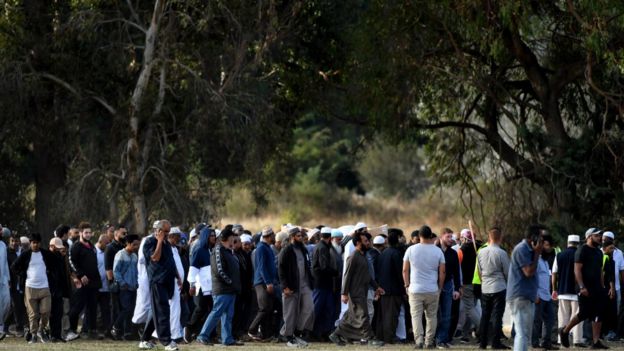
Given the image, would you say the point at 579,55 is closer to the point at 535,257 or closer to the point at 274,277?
the point at 274,277

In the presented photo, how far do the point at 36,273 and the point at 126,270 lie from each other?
1739mm

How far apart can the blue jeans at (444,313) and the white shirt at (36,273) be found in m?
6.55

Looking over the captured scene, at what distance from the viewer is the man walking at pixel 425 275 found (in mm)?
20859

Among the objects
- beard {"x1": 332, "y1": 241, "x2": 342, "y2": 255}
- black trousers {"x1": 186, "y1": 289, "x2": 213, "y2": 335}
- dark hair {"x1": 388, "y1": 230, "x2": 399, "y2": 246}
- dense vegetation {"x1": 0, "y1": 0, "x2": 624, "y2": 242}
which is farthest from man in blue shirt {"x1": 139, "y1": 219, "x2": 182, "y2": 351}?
dense vegetation {"x1": 0, "y1": 0, "x2": 624, "y2": 242}

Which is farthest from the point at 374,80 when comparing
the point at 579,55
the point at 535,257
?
the point at 535,257

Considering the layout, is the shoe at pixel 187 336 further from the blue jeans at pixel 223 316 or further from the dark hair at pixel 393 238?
the dark hair at pixel 393 238

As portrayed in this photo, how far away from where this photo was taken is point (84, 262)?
951 inches

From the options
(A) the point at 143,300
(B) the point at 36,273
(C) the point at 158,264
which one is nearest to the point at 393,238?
(A) the point at 143,300

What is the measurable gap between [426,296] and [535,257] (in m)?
3.21

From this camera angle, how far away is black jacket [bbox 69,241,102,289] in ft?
78.7

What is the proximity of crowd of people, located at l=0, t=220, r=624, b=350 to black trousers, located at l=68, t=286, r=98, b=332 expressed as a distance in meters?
0.02

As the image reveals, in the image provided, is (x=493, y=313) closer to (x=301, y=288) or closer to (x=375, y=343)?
(x=375, y=343)

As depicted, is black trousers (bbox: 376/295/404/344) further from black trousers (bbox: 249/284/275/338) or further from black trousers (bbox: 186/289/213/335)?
black trousers (bbox: 186/289/213/335)

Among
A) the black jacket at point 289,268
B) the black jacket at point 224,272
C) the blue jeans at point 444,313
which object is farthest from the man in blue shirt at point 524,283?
the black jacket at point 289,268
